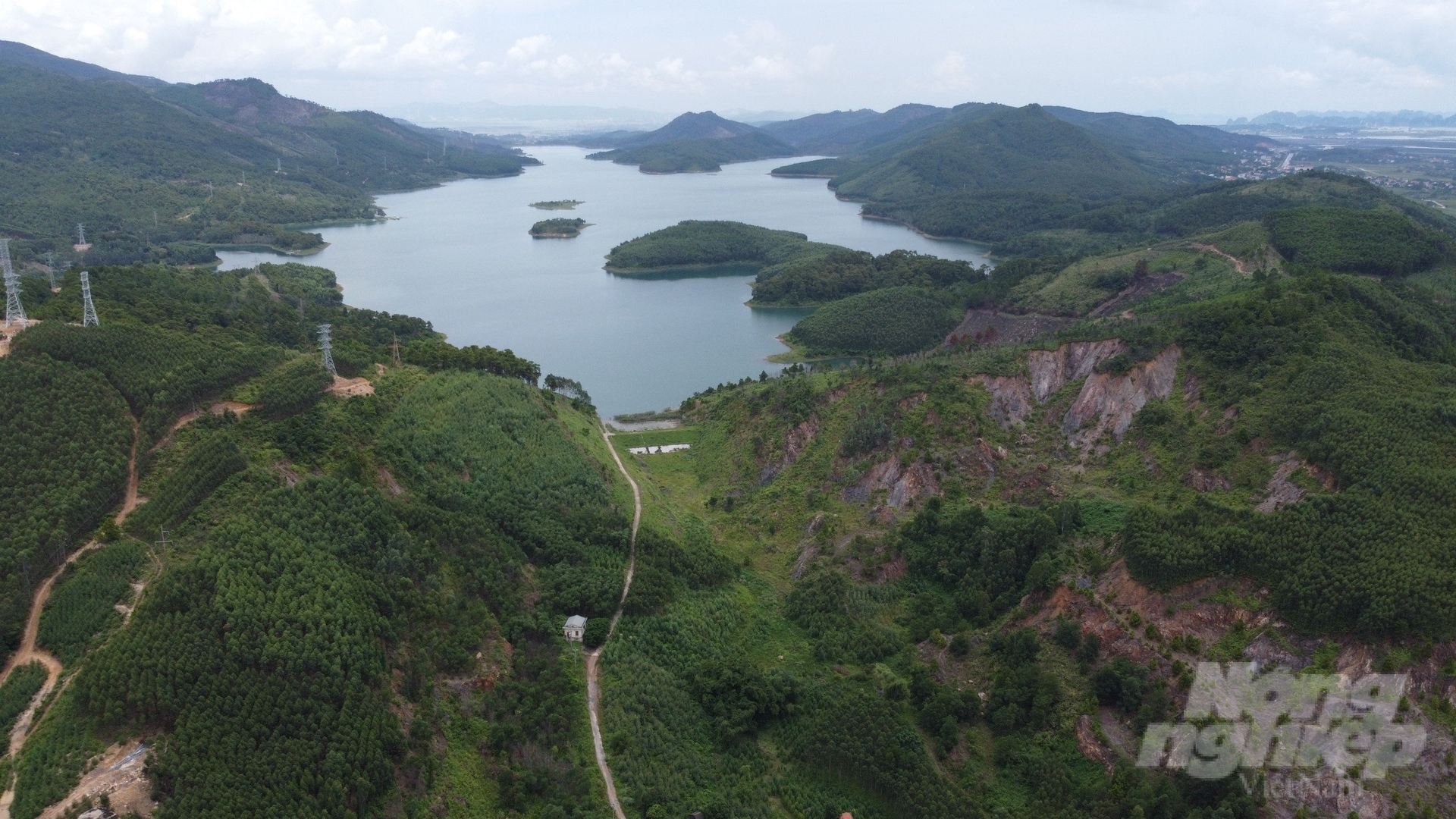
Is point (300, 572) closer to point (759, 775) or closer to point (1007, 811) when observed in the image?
point (759, 775)

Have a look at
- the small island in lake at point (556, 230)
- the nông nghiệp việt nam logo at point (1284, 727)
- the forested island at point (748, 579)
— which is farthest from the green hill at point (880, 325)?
the small island in lake at point (556, 230)

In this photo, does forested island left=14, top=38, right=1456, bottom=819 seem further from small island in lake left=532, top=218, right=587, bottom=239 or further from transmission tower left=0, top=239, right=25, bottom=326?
small island in lake left=532, top=218, right=587, bottom=239

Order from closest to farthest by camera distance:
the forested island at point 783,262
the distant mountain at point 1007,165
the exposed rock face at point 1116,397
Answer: the exposed rock face at point 1116,397
the forested island at point 783,262
the distant mountain at point 1007,165

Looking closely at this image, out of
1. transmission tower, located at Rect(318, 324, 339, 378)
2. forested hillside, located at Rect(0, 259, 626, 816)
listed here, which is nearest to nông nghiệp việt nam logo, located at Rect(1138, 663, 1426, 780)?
forested hillside, located at Rect(0, 259, 626, 816)

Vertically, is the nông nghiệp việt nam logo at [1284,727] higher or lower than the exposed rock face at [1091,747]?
higher

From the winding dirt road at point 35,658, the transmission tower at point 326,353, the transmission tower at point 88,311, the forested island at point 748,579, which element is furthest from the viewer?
the transmission tower at point 326,353

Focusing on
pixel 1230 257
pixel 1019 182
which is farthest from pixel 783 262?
pixel 1019 182

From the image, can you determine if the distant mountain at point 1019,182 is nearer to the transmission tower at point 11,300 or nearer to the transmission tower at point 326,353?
the transmission tower at point 326,353

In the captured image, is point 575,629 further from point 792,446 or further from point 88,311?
point 88,311
